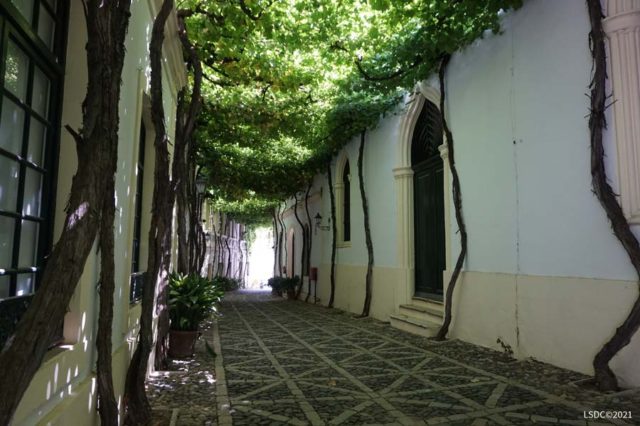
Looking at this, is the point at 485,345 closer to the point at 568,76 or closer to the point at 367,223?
the point at 568,76

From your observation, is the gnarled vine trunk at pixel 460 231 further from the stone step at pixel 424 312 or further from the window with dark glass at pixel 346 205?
the window with dark glass at pixel 346 205

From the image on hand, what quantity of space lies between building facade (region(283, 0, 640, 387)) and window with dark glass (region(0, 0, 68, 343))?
188 inches

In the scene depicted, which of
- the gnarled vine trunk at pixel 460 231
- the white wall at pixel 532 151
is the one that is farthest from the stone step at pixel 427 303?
the white wall at pixel 532 151

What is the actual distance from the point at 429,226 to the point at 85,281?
6930 mm

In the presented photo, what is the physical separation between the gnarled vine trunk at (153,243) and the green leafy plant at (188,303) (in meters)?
2.33

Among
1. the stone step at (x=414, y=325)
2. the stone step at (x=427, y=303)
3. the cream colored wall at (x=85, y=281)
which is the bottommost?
the stone step at (x=414, y=325)

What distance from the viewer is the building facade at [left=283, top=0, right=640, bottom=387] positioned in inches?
181

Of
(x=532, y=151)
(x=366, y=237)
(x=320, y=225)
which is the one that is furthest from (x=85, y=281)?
(x=320, y=225)

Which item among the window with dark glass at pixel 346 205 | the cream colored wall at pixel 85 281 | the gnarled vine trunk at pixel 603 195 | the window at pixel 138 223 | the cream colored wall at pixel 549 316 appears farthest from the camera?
the window with dark glass at pixel 346 205

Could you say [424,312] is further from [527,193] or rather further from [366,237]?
A: [527,193]

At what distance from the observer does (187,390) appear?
15.2ft

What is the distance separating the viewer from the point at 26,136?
2.49 metres

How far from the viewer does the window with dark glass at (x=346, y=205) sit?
1340 centimetres

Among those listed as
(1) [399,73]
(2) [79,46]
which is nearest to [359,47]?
(1) [399,73]
